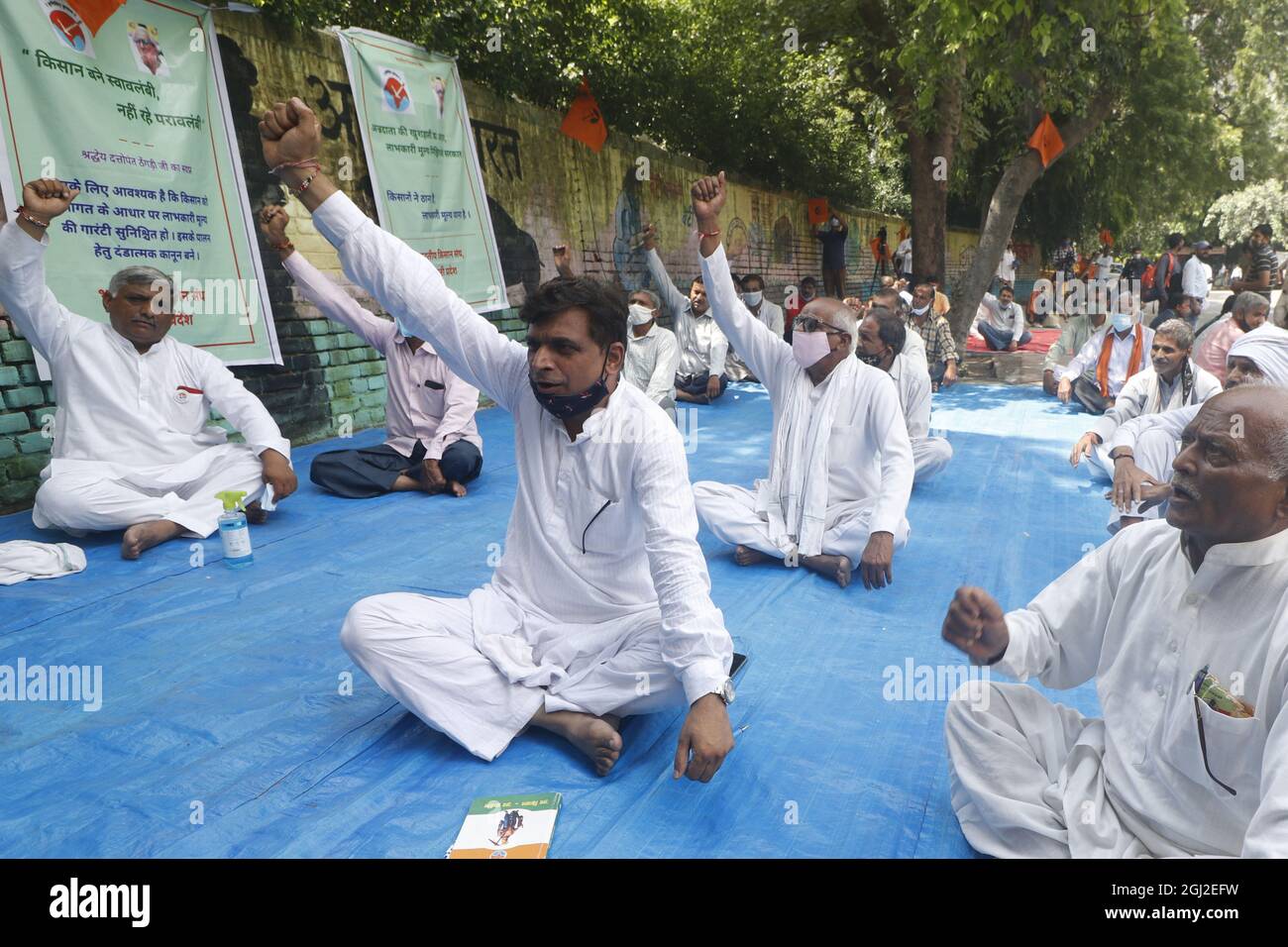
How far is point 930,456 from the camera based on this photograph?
564 centimetres

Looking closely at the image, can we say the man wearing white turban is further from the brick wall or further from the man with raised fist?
the brick wall

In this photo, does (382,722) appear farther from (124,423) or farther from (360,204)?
(360,204)

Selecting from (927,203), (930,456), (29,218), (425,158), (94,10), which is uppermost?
(94,10)

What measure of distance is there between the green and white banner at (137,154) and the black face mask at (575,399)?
12.8 feet

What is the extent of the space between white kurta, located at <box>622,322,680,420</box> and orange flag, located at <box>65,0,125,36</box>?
4.07 meters

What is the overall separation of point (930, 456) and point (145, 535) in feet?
14.7

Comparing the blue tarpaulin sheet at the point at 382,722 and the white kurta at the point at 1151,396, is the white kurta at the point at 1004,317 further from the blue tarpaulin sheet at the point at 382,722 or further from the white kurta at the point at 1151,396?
the blue tarpaulin sheet at the point at 382,722

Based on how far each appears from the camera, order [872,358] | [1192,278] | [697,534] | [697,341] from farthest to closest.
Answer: [1192,278] → [697,341] → [872,358] → [697,534]

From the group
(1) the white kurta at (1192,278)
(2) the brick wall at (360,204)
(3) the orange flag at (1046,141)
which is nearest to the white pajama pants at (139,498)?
(2) the brick wall at (360,204)

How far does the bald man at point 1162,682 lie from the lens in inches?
64.7

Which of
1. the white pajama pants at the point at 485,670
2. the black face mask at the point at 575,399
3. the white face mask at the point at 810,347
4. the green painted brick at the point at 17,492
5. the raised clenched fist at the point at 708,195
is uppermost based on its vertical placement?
the raised clenched fist at the point at 708,195

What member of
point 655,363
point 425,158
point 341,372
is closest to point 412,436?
point 341,372

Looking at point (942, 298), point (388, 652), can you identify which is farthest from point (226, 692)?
point (942, 298)

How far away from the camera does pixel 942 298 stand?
424 inches
